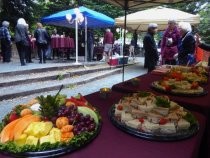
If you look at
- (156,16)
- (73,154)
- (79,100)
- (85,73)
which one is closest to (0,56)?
(85,73)

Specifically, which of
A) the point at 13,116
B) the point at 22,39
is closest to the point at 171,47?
the point at 22,39

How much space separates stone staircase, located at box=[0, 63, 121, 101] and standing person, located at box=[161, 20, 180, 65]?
8.23 feet

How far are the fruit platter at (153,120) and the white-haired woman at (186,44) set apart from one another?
4151mm

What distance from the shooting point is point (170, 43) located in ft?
22.0

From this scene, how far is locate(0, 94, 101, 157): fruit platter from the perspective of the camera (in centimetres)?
131

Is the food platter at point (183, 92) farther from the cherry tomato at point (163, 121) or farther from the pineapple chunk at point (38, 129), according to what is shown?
the pineapple chunk at point (38, 129)

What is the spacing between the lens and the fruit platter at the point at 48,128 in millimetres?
1312

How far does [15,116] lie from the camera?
169cm

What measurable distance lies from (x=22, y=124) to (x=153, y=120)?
759 mm

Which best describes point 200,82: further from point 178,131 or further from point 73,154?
point 73,154

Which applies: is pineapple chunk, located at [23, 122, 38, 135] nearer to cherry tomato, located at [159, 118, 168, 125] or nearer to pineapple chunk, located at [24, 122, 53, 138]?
pineapple chunk, located at [24, 122, 53, 138]

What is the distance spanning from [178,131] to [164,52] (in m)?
5.50

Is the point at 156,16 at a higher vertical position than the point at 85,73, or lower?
higher

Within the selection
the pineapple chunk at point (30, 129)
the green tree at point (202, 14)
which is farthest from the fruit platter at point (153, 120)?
the green tree at point (202, 14)
